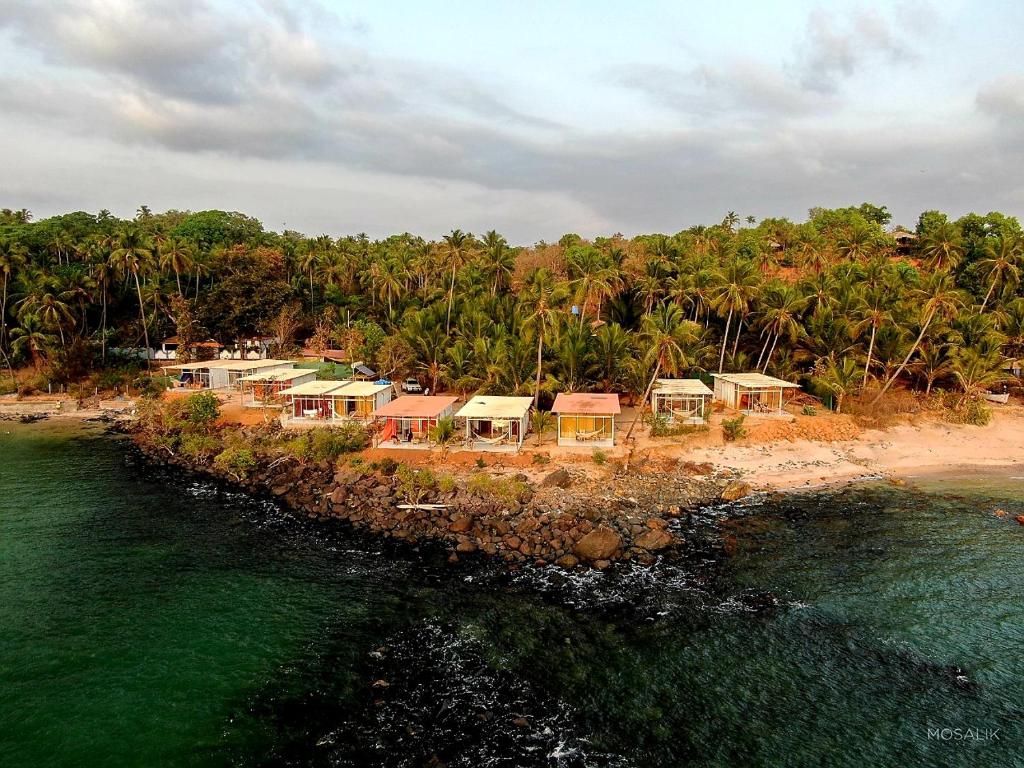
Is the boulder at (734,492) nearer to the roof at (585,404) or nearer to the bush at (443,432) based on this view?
the roof at (585,404)

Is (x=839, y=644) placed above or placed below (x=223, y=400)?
below

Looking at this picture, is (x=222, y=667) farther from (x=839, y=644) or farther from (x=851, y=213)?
(x=851, y=213)

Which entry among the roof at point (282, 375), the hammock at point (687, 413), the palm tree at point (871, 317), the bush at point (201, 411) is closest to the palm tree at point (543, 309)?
the hammock at point (687, 413)

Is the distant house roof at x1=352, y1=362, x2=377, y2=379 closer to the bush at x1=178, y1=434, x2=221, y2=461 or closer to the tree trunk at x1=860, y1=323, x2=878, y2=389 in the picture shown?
the bush at x1=178, y1=434, x2=221, y2=461

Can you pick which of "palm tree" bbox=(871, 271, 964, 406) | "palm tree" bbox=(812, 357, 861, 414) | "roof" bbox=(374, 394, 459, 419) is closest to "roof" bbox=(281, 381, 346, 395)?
"roof" bbox=(374, 394, 459, 419)

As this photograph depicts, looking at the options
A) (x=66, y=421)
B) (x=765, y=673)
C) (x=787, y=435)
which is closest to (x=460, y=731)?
(x=765, y=673)
